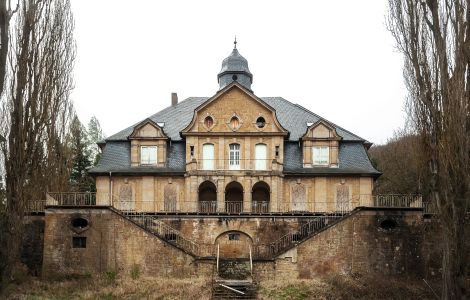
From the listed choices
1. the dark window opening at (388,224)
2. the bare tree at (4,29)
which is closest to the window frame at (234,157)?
the dark window opening at (388,224)

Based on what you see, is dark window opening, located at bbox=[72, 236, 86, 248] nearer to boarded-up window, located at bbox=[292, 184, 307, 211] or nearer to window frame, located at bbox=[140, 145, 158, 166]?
window frame, located at bbox=[140, 145, 158, 166]

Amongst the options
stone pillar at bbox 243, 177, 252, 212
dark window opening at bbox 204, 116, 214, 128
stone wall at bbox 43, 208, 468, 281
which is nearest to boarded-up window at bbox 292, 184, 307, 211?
stone pillar at bbox 243, 177, 252, 212

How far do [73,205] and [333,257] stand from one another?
45.3 ft

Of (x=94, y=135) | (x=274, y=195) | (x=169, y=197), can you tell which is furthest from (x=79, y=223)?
(x=94, y=135)

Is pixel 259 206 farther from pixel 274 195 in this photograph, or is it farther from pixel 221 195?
pixel 221 195

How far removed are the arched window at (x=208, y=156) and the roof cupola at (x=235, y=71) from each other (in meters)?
9.38

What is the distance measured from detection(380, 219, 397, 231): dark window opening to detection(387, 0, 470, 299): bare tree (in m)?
6.80

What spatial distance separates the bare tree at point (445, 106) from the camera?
25797 millimetres

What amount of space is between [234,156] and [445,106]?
661 inches

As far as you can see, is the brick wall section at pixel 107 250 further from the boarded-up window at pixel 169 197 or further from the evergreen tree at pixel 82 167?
the evergreen tree at pixel 82 167

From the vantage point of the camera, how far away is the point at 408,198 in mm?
36750

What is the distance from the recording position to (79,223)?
1375 inches

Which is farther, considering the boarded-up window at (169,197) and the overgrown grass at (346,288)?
the boarded-up window at (169,197)

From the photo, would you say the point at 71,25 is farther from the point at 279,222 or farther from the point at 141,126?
the point at 279,222
